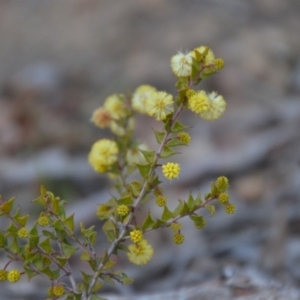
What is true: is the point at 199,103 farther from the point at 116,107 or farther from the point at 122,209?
the point at 116,107

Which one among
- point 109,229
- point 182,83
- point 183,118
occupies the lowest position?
point 109,229

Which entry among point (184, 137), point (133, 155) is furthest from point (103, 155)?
point (184, 137)

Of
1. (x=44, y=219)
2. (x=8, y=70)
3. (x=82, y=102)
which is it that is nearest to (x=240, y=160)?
(x=82, y=102)

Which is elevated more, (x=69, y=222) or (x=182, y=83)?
(x=182, y=83)

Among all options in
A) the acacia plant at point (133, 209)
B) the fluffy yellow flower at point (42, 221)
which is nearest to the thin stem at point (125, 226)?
the acacia plant at point (133, 209)

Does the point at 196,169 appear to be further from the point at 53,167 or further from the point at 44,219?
the point at 44,219

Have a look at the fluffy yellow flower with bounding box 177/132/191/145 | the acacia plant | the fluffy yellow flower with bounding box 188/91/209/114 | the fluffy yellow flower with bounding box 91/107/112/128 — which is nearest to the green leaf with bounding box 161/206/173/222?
A: the acacia plant

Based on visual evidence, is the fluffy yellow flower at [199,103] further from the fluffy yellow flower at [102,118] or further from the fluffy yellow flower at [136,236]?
the fluffy yellow flower at [102,118]
